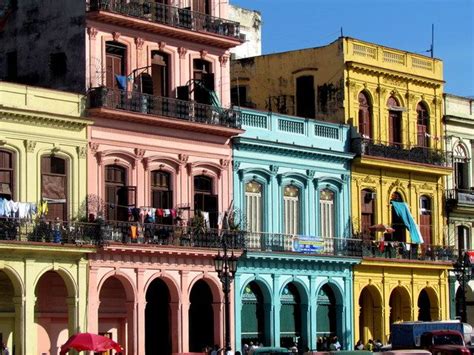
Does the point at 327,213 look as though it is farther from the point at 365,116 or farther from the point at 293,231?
the point at 365,116

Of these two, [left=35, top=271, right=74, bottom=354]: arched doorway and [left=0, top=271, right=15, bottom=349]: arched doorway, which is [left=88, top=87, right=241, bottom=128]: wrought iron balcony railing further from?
[left=0, top=271, right=15, bottom=349]: arched doorway

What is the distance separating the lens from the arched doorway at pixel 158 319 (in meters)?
45.6

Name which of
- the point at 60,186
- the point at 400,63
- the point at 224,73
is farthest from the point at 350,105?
the point at 60,186

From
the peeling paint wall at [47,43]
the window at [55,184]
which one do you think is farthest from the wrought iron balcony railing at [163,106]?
the window at [55,184]

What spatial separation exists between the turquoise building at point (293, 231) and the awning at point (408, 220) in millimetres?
2818

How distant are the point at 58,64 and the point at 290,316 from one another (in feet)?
40.9

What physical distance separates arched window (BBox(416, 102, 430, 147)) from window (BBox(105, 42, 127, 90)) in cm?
1624

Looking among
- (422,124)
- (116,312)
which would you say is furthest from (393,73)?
(116,312)

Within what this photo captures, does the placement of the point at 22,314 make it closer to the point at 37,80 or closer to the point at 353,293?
the point at 37,80

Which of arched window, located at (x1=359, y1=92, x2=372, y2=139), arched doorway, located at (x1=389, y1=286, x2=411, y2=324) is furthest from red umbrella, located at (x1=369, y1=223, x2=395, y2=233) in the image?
arched window, located at (x1=359, y1=92, x2=372, y2=139)

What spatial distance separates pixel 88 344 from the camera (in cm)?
3766

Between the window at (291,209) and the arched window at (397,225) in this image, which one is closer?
the window at (291,209)

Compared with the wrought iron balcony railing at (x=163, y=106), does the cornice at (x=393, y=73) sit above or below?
above

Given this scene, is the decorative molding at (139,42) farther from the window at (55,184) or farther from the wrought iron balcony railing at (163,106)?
the window at (55,184)
